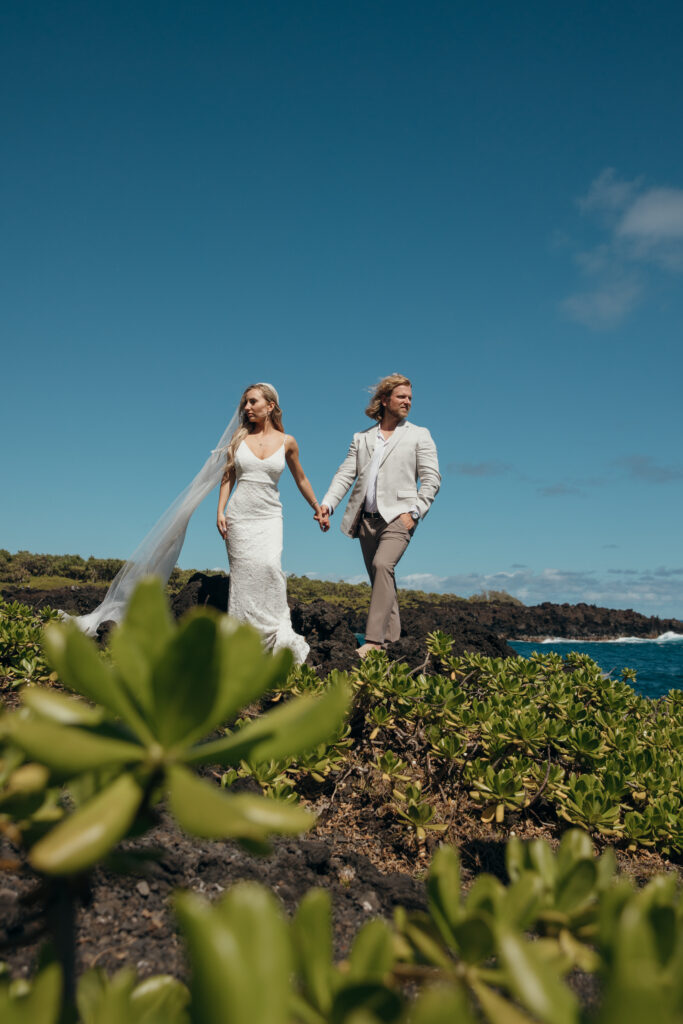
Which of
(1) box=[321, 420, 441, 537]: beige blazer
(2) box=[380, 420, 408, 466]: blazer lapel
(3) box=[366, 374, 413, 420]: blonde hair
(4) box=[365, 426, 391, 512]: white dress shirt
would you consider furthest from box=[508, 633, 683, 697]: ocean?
(3) box=[366, 374, 413, 420]: blonde hair

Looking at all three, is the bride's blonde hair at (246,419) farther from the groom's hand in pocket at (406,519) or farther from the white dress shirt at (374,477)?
the groom's hand in pocket at (406,519)

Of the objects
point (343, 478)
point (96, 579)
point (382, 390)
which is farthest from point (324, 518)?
point (96, 579)

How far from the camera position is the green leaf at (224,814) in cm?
53

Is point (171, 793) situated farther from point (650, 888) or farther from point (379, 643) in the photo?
point (379, 643)

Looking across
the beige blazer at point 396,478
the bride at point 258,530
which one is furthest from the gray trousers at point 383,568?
the bride at point 258,530

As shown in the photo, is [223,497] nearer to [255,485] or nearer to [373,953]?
[255,485]

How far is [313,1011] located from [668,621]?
116 feet

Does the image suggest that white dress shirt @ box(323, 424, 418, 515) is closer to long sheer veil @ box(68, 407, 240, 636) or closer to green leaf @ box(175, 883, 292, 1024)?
long sheer veil @ box(68, 407, 240, 636)

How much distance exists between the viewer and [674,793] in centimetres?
313

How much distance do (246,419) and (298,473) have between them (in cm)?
81

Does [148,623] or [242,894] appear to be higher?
[148,623]

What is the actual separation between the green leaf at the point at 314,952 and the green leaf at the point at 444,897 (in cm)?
16

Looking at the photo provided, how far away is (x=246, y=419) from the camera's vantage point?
6.88m

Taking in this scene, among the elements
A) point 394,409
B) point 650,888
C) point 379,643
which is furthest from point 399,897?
point 394,409
